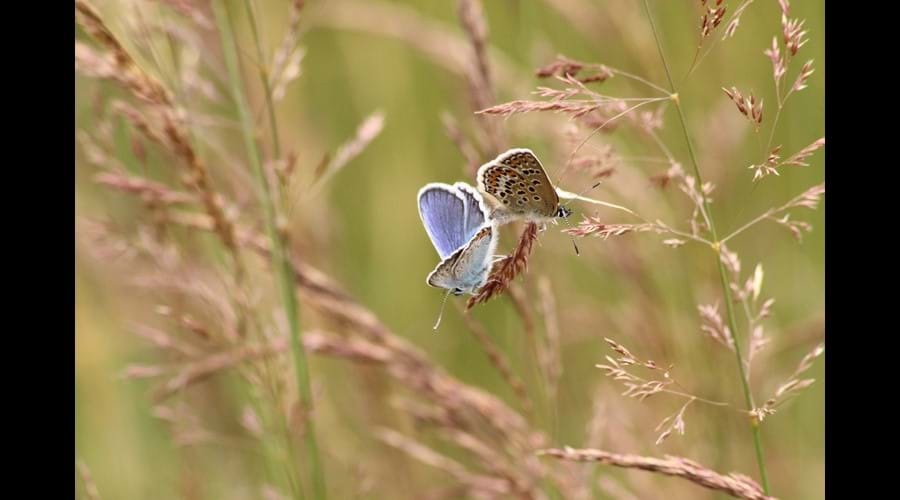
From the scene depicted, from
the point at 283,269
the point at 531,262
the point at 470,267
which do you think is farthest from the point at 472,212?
the point at 531,262

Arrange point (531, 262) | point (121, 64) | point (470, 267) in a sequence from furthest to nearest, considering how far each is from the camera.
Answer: point (531, 262)
point (121, 64)
point (470, 267)

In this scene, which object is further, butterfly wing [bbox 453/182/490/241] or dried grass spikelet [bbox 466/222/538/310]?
butterfly wing [bbox 453/182/490/241]

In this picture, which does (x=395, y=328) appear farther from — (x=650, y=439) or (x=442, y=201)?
(x=442, y=201)

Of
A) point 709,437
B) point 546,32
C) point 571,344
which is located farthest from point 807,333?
point 546,32

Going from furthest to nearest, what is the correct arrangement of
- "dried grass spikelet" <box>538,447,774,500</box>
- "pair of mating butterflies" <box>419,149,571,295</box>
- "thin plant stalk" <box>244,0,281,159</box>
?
"thin plant stalk" <box>244,0,281,159</box> → "pair of mating butterflies" <box>419,149,571,295</box> → "dried grass spikelet" <box>538,447,774,500</box>

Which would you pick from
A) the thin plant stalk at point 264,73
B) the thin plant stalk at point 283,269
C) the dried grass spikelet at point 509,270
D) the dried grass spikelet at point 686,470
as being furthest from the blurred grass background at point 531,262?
the dried grass spikelet at point 686,470

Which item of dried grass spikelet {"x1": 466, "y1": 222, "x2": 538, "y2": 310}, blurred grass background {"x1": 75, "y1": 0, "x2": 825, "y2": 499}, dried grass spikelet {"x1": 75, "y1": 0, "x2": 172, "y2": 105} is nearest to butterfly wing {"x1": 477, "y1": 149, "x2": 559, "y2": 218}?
dried grass spikelet {"x1": 466, "y1": 222, "x2": 538, "y2": 310}

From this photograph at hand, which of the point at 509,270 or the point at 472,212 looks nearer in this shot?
the point at 509,270

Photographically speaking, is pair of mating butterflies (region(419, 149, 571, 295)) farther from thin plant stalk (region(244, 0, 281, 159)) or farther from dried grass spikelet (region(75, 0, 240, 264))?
dried grass spikelet (region(75, 0, 240, 264))

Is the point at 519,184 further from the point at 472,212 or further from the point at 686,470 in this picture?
the point at 686,470
